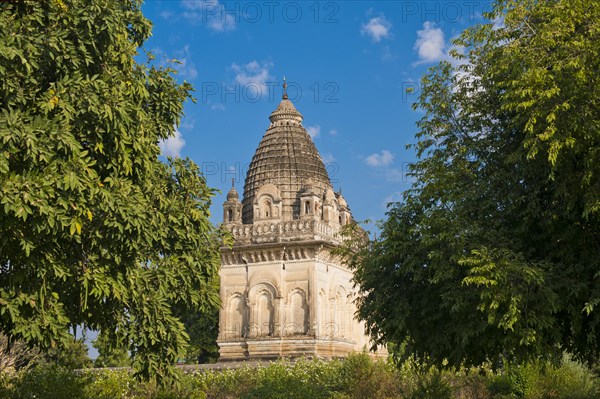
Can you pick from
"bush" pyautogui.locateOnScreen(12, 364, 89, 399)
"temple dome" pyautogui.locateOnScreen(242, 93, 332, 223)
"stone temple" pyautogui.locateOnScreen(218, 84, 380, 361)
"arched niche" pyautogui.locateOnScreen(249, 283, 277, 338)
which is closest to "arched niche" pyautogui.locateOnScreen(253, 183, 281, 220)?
"stone temple" pyautogui.locateOnScreen(218, 84, 380, 361)

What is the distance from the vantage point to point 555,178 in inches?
543

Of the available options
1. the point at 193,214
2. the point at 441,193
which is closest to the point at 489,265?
the point at 441,193

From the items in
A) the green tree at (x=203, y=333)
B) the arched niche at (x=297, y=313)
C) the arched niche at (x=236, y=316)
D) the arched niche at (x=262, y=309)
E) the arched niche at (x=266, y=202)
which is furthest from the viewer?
Answer: the green tree at (x=203, y=333)

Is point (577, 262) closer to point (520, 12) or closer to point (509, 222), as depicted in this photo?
point (509, 222)

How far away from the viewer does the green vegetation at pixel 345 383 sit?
21.6m

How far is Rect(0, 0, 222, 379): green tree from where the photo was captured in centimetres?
1117

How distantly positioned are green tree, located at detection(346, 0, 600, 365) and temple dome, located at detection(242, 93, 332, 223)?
1360cm

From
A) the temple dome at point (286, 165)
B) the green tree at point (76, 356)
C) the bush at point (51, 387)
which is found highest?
the temple dome at point (286, 165)

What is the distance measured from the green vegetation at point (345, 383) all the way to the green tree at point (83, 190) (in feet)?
24.7

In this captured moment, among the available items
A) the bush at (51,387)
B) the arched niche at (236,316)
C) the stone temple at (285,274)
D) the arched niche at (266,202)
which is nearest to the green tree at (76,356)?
the arched niche at (236,316)

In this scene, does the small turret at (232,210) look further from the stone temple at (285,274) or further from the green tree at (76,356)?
the green tree at (76,356)

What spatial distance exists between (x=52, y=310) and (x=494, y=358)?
29.6ft

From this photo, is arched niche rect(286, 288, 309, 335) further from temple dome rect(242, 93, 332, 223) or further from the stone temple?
temple dome rect(242, 93, 332, 223)

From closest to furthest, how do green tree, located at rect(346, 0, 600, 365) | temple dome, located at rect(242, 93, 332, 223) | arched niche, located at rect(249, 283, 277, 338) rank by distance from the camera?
1. green tree, located at rect(346, 0, 600, 365)
2. arched niche, located at rect(249, 283, 277, 338)
3. temple dome, located at rect(242, 93, 332, 223)
